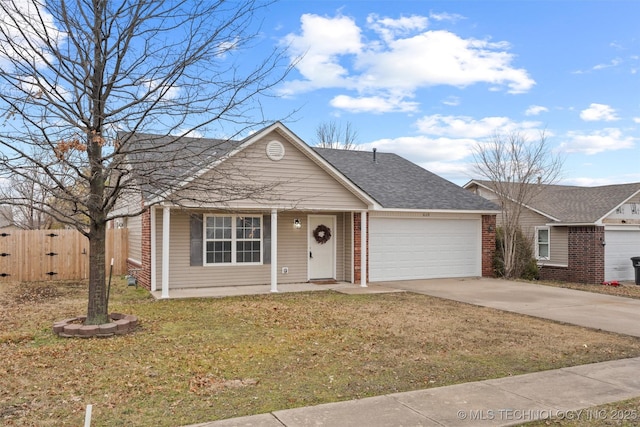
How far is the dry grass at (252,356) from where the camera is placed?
192 inches

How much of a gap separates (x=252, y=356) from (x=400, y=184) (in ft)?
39.4

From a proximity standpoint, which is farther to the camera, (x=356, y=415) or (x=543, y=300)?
(x=543, y=300)

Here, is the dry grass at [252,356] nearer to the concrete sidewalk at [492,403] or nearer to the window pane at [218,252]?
the concrete sidewalk at [492,403]

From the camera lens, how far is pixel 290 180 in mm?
13586

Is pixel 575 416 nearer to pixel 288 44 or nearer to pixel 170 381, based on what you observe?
pixel 170 381

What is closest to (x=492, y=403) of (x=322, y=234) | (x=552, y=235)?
(x=322, y=234)

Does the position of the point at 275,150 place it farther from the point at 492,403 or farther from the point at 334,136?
the point at 334,136

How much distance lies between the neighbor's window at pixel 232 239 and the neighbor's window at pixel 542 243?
12583 millimetres

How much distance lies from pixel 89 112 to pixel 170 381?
481 centimetres

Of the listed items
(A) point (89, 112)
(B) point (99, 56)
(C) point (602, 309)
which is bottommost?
(C) point (602, 309)

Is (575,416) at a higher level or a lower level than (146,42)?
lower

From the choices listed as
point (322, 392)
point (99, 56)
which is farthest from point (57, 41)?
point (322, 392)

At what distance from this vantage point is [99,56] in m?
7.81

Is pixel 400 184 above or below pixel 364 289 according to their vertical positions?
above
